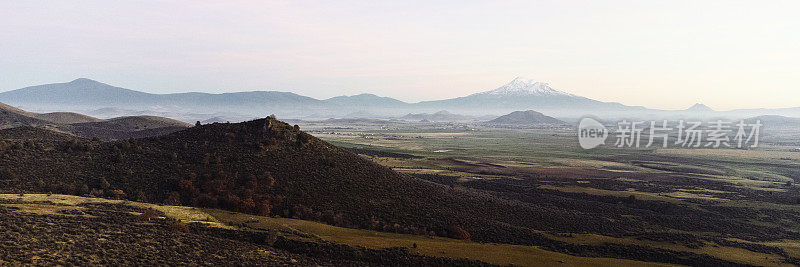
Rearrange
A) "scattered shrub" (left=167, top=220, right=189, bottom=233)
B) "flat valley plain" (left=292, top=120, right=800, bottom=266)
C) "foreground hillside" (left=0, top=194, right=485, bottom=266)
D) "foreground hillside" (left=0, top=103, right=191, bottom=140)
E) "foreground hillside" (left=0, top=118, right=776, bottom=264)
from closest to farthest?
"foreground hillside" (left=0, top=194, right=485, bottom=266)
"scattered shrub" (left=167, top=220, right=189, bottom=233)
"foreground hillside" (left=0, top=118, right=776, bottom=264)
"flat valley plain" (left=292, top=120, right=800, bottom=266)
"foreground hillside" (left=0, top=103, right=191, bottom=140)

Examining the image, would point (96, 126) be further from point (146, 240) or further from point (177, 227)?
point (146, 240)

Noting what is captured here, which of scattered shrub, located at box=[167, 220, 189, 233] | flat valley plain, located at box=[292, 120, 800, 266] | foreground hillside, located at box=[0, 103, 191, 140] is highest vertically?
foreground hillside, located at box=[0, 103, 191, 140]

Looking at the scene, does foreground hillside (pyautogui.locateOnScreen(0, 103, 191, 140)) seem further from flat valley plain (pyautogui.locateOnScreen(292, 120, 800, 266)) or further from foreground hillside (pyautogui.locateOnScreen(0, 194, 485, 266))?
foreground hillside (pyautogui.locateOnScreen(0, 194, 485, 266))

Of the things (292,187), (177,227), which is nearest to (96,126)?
(292,187)

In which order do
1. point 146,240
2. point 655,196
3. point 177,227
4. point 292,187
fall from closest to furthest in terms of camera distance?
point 146,240 < point 177,227 < point 292,187 < point 655,196

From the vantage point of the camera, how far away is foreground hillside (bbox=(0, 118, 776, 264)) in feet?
148

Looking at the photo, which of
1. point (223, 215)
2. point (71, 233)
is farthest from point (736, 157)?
point (71, 233)

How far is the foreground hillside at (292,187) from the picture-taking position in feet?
148

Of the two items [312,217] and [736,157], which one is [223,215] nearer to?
[312,217]

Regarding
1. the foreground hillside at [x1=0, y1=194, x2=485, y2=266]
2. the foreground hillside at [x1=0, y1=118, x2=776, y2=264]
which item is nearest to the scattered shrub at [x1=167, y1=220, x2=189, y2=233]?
the foreground hillside at [x1=0, y1=194, x2=485, y2=266]

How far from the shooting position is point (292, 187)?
51.4 meters

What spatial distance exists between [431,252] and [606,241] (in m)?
20.6

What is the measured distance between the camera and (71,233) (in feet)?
92.9

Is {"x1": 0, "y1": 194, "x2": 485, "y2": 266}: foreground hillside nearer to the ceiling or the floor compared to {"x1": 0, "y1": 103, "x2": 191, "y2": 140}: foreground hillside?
nearer to the floor
